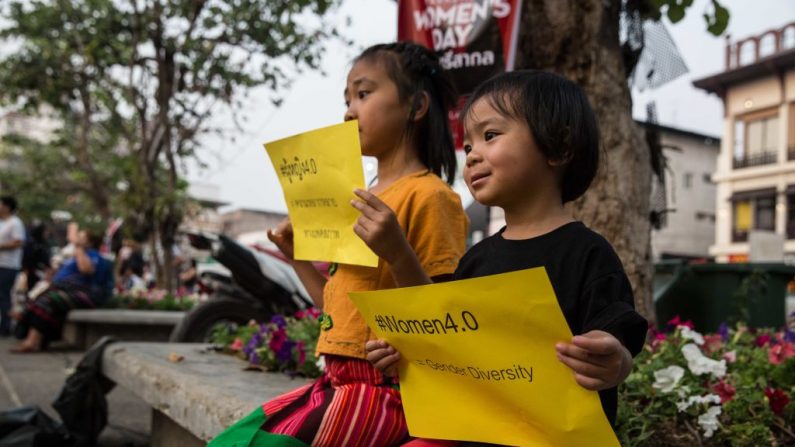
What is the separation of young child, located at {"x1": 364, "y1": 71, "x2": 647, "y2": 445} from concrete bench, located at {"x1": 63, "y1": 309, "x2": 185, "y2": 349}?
5.66 meters

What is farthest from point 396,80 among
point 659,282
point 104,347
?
point 659,282

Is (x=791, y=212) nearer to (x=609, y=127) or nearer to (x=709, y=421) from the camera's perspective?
(x=609, y=127)

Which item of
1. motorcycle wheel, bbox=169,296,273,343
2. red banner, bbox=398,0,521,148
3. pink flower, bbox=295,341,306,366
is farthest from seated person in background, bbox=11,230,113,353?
red banner, bbox=398,0,521,148

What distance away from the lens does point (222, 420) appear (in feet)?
6.84

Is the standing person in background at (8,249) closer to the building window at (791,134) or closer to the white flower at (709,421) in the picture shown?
the white flower at (709,421)

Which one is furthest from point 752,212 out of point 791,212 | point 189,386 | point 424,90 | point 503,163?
point 503,163

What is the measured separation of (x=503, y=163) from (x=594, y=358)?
42 centimetres

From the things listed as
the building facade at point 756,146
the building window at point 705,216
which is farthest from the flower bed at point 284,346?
the building window at point 705,216

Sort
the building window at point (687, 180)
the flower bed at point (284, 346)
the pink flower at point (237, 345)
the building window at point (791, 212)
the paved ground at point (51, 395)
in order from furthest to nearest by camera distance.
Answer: the building window at point (687, 180)
the building window at point (791, 212)
the paved ground at point (51, 395)
the pink flower at point (237, 345)
the flower bed at point (284, 346)

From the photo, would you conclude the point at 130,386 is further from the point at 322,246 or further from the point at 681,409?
the point at 681,409

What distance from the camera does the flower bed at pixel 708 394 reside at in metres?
1.84

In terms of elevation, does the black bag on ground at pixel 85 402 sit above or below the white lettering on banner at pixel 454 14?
below

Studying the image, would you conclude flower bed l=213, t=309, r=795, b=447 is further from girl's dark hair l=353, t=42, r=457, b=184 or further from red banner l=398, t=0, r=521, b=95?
red banner l=398, t=0, r=521, b=95

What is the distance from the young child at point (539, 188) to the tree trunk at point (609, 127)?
1.54 m
